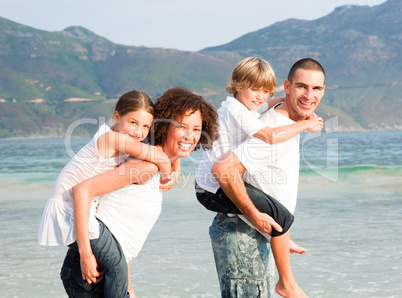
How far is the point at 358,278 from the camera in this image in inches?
215

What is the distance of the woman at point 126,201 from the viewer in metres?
2.18

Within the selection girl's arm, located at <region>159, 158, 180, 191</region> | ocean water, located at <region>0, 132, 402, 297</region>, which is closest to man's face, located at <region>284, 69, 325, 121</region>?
girl's arm, located at <region>159, 158, 180, 191</region>

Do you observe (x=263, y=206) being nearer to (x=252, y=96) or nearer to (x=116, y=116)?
(x=116, y=116)

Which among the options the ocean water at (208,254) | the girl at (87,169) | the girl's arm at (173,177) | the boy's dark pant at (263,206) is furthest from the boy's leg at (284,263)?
the ocean water at (208,254)

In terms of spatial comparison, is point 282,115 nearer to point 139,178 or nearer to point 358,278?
point 139,178

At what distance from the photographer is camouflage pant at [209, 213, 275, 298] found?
2.65 metres

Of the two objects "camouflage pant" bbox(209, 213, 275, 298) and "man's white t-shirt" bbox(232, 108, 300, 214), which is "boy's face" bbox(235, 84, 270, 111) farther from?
"camouflage pant" bbox(209, 213, 275, 298)

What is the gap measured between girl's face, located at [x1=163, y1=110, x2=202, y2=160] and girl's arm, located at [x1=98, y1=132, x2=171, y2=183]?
16 cm

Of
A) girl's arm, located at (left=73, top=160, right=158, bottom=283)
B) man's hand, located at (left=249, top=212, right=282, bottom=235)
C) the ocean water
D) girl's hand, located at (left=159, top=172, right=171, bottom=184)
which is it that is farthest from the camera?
the ocean water

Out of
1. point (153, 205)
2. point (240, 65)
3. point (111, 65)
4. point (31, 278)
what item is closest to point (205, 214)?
point (31, 278)

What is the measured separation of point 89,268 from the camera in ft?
7.21

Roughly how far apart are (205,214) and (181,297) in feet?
14.5

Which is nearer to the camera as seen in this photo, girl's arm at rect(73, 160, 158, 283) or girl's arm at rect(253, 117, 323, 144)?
girl's arm at rect(73, 160, 158, 283)

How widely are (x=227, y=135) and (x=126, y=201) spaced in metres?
0.80
